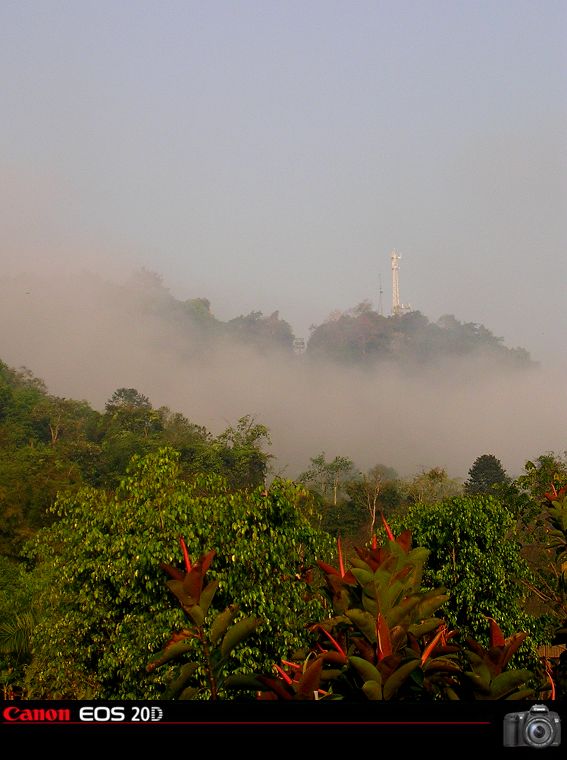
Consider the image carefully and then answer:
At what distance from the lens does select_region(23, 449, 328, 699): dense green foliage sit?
7574mm

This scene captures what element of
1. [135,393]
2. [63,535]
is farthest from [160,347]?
[63,535]

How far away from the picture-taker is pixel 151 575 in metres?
7.78

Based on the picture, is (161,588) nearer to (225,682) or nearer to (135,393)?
(225,682)

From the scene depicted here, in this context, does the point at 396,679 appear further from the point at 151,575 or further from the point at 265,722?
the point at 151,575

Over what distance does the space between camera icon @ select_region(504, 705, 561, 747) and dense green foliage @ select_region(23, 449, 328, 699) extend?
212 inches

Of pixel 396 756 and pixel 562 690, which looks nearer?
pixel 396 756

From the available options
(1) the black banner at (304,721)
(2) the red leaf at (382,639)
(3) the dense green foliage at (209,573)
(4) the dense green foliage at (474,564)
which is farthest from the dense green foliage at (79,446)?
(1) the black banner at (304,721)

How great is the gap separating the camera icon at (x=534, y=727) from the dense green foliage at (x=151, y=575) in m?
5.37

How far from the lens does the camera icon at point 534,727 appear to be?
194 cm

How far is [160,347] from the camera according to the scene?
9062 centimetres

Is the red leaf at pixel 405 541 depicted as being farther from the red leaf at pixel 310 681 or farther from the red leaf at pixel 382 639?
the red leaf at pixel 310 681

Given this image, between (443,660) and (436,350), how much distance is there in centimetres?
9826

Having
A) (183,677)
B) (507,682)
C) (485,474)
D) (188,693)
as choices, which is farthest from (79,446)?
(507,682)

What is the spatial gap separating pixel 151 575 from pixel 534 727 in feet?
20.3
